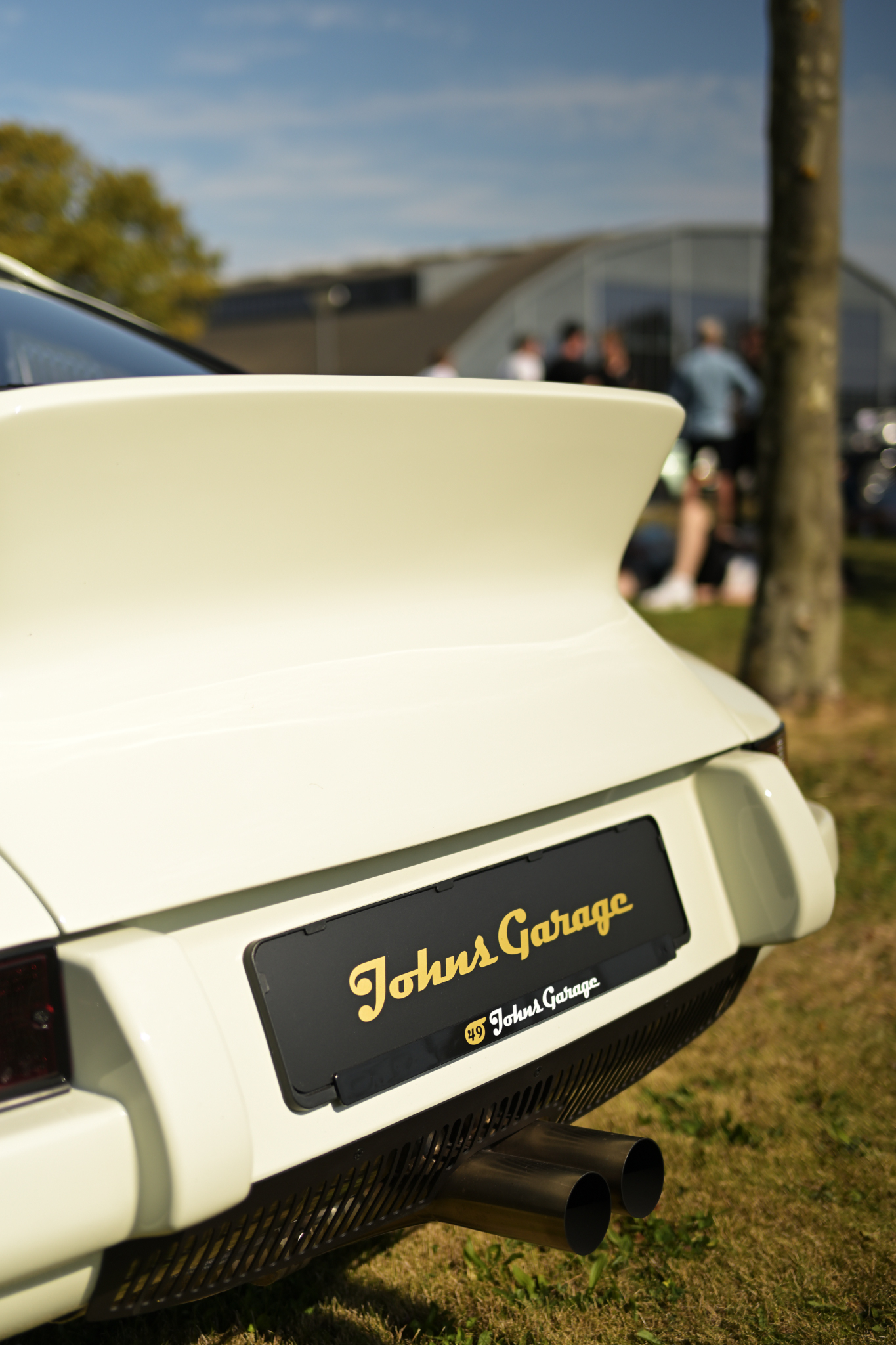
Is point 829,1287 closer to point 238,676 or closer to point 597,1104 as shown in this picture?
point 597,1104

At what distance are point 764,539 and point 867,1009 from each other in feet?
9.72

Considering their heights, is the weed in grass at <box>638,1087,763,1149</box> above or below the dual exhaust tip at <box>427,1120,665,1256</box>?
below

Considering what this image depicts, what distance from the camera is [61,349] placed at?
8.00 feet

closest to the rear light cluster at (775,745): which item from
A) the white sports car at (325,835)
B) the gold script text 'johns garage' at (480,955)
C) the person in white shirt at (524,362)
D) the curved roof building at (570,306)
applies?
the white sports car at (325,835)

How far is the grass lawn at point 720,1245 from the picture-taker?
1.79 meters

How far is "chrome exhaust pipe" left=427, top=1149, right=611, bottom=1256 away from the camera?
4.67 ft

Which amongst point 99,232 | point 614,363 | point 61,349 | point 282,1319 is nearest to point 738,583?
point 614,363

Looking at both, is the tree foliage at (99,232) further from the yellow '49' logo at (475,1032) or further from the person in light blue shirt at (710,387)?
the yellow '49' logo at (475,1032)

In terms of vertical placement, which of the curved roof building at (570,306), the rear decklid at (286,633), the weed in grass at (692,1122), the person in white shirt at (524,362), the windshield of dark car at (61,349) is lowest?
the curved roof building at (570,306)

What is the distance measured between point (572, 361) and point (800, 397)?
430 centimetres

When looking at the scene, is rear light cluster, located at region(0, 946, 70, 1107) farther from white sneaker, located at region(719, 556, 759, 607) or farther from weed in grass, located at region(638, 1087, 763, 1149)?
white sneaker, located at region(719, 556, 759, 607)

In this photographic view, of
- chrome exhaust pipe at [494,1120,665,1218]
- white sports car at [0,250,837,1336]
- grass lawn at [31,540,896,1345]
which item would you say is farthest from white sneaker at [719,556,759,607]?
chrome exhaust pipe at [494,1120,665,1218]

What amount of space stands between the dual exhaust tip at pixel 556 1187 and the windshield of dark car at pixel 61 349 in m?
1.67

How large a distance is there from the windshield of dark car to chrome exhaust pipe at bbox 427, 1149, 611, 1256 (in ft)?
5.50
